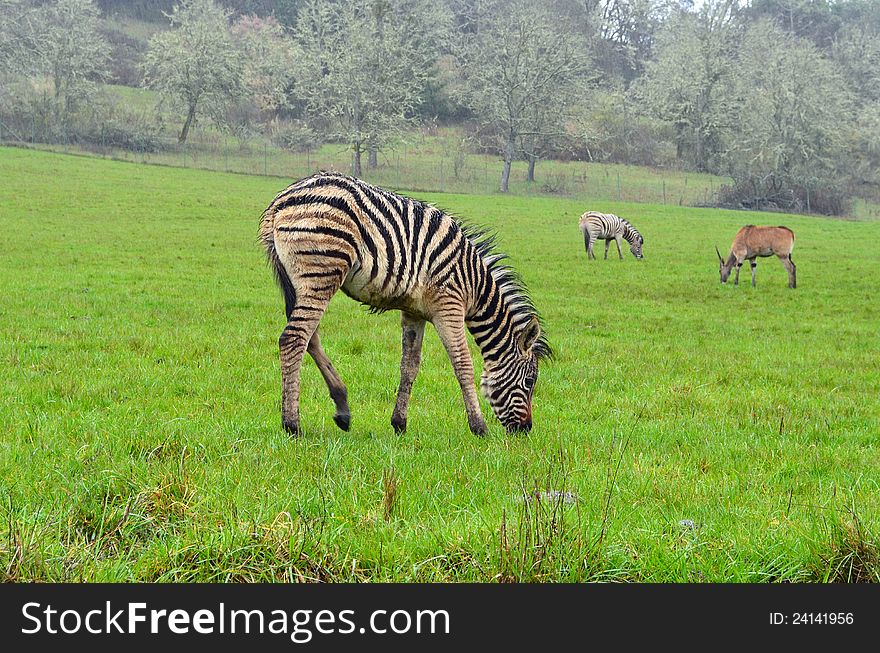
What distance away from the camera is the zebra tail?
7.52 metres

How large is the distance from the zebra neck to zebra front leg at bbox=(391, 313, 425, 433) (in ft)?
1.80

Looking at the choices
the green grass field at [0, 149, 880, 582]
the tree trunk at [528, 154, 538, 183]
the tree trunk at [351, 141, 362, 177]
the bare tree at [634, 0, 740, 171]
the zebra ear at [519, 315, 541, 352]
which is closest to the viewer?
the green grass field at [0, 149, 880, 582]

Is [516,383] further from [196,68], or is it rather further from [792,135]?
[196,68]

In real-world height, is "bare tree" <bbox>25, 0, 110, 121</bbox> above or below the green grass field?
above

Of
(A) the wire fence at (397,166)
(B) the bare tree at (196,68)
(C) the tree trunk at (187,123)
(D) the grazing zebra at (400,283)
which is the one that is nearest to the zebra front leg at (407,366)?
(D) the grazing zebra at (400,283)

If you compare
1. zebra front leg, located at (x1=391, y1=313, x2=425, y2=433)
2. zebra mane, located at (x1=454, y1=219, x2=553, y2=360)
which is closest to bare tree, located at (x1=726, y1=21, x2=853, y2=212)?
zebra mane, located at (x1=454, y1=219, x2=553, y2=360)

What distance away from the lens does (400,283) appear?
24.2 feet

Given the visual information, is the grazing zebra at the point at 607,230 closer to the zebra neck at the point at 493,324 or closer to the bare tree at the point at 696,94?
the zebra neck at the point at 493,324

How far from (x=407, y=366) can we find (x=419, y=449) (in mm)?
1119

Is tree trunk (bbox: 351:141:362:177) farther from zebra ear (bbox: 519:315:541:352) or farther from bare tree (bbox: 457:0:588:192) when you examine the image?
zebra ear (bbox: 519:315:541:352)

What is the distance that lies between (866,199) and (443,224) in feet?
251

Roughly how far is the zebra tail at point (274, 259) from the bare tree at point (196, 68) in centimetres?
7054

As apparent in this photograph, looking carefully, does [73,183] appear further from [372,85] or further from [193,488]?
[193,488]

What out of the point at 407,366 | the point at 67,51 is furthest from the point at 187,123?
the point at 407,366
